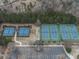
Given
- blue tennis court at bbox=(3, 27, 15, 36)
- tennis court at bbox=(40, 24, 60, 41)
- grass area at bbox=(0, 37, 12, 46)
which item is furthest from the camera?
blue tennis court at bbox=(3, 27, 15, 36)

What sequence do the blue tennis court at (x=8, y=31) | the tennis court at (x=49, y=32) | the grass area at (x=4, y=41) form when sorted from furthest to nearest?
1. the blue tennis court at (x=8, y=31)
2. the tennis court at (x=49, y=32)
3. the grass area at (x=4, y=41)

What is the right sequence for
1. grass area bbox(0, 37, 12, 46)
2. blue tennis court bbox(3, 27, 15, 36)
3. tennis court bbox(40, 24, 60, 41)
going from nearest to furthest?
grass area bbox(0, 37, 12, 46) → tennis court bbox(40, 24, 60, 41) → blue tennis court bbox(3, 27, 15, 36)

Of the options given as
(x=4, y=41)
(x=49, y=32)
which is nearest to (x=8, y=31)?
(x=4, y=41)

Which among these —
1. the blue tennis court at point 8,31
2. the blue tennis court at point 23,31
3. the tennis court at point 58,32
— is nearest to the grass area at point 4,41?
the blue tennis court at point 8,31

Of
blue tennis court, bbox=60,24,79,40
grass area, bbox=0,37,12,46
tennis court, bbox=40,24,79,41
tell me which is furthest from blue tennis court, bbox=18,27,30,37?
blue tennis court, bbox=60,24,79,40

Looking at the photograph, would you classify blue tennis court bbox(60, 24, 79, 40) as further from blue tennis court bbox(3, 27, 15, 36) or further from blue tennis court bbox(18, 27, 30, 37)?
A: blue tennis court bbox(3, 27, 15, 36)

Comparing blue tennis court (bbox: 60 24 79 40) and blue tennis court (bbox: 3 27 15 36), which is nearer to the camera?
blue tennis court (bbox: 60 24 79 40)

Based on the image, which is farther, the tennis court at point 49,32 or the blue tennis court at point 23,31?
the blue tennis court at point 23,31

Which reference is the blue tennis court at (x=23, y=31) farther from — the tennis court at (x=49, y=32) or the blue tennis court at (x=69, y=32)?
the blue tennis court at (x=69, y=32)

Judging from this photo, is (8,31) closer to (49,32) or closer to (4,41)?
(4,41)
